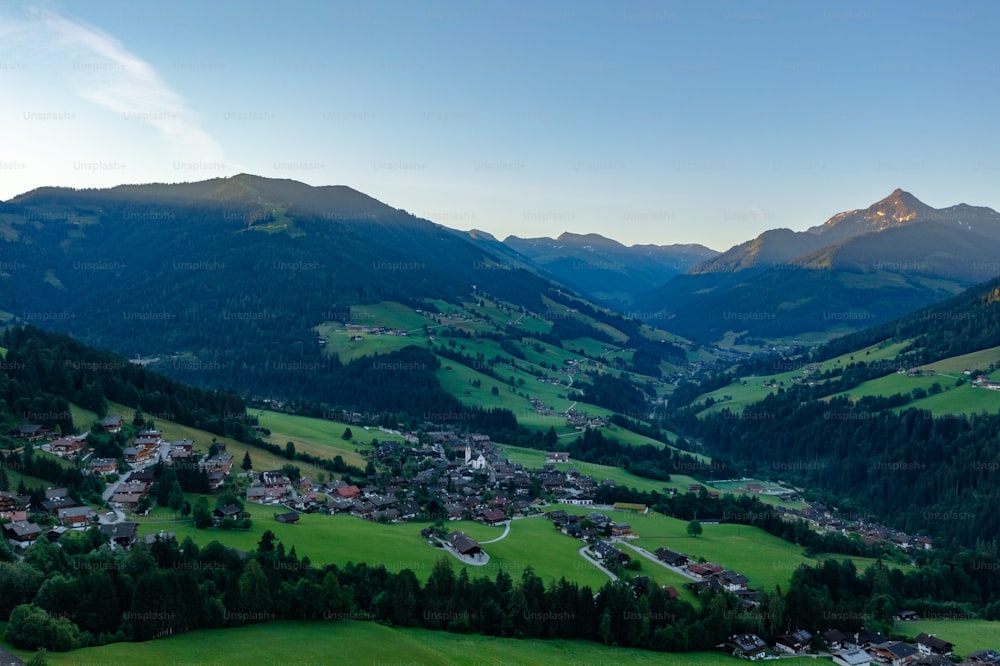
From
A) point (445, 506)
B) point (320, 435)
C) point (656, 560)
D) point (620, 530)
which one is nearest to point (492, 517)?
point (445, 506)

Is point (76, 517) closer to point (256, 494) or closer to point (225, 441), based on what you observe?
point (256, 494)

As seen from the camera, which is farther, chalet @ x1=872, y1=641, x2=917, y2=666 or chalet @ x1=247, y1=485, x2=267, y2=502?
chalet @ x1=247, y1=485, x2=267, y2=502


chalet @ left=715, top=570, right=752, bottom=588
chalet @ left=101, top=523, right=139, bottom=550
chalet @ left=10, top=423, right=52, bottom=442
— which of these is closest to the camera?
chalet @ left=101, top=523, right=139, bottom=550

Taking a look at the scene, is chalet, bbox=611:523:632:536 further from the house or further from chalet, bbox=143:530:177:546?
chalet, bbox=143:530:177:546

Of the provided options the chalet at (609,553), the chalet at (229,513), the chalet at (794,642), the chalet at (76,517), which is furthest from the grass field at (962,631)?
the chalet at (76,517)

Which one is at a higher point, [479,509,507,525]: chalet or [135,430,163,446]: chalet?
[135,430,163,446]: chalet

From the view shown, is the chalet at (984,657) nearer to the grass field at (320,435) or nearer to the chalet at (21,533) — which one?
the grass field at (320,435)

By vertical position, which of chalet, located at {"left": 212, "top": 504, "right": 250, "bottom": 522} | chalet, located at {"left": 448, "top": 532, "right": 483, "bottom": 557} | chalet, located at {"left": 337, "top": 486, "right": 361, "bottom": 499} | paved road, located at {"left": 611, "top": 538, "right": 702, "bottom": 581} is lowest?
paved road, located at {"left": 611, "top": 538, "right": 702, "bottom": 581}

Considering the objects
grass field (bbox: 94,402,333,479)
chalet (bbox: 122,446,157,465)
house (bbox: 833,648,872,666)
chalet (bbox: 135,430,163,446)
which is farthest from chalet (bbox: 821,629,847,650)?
chalet (bbox: 135,430,163,446)
